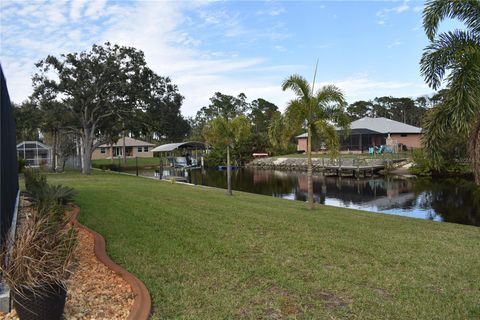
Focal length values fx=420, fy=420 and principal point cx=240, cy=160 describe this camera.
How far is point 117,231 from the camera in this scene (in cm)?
824

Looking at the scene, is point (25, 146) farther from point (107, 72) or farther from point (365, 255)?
point (365, 255)

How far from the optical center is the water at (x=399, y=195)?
64.8ft

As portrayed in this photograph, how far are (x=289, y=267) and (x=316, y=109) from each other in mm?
9962

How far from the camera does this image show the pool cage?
40250mm

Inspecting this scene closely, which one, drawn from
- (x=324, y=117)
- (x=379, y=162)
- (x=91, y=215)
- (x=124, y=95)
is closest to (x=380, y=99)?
(x=379, y=162)

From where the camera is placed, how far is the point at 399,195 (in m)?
25.9

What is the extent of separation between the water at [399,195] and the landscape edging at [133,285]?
1535 cm

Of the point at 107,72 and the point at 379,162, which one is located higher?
the point at 107,72

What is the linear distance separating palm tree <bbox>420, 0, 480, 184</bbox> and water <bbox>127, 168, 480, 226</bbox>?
346 inches

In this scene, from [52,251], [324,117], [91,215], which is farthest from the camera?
[324,117]

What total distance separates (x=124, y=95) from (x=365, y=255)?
26.3m

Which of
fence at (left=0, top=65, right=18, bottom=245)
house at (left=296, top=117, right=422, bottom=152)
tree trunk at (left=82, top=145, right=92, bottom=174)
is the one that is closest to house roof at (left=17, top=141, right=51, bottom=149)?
tree trunk at (left=82, top=145, right=92, bottom=174)

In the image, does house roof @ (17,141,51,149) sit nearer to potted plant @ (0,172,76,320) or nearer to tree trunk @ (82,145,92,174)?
tree trunk @ (82,145,92,174)

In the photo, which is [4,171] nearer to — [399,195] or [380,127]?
[399,195]
